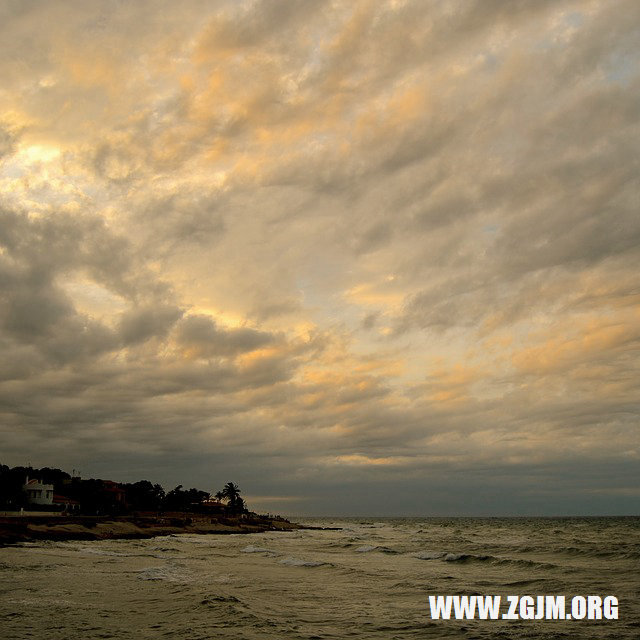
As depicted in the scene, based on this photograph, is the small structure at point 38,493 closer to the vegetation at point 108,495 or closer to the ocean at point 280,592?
the vegetation at point 108,495

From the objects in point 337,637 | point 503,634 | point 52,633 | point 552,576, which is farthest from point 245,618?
point 552,576

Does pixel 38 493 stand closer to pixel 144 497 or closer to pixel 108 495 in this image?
pixel 108 495

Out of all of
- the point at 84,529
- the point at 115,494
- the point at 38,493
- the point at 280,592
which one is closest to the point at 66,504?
the point at 38,493

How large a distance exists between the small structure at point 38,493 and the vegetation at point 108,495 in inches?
34.0

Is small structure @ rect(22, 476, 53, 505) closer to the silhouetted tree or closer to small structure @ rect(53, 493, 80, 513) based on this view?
small structure @ rect(53, 493, 80, 513)

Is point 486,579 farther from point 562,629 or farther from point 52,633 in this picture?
point 52,633

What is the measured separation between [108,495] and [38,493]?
20263 millimetres

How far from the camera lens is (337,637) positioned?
57.0 feet

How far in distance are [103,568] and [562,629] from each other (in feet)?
86.1

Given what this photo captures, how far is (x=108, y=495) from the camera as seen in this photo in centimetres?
12062

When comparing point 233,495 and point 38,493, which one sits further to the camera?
point 233,495

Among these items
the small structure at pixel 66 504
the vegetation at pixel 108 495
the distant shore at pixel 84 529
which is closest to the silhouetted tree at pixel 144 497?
the vegetation at pixel 108 495

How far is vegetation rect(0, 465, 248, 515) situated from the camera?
100500 mm

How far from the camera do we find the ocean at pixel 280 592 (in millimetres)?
18078
